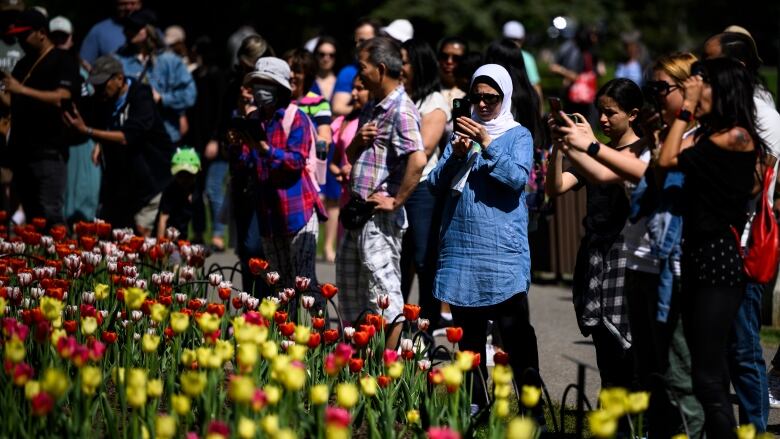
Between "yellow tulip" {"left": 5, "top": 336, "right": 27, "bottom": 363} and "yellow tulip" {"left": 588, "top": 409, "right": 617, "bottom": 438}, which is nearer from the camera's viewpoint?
"yellow tulip" {"left": 588, "top": 409, "right": 617, "bottom": 438}

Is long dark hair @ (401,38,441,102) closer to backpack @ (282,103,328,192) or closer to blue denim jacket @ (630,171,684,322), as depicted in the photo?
backpack @ (282,103,328,192)

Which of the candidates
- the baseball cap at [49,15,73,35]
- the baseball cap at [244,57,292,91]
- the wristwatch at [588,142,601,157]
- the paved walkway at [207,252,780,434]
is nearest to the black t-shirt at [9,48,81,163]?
the paved walkway at [207,252,780,434]

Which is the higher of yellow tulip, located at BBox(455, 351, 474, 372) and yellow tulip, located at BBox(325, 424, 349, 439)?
yellow tulip, located at BBox(455, 351, 474, 372)

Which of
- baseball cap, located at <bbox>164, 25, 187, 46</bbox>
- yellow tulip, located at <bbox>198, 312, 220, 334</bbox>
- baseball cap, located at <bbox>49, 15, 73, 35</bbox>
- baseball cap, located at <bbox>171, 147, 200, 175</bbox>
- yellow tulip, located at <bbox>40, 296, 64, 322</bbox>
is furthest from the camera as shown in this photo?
baseball cap, located at <bbox>164, 25, 187, 46</bbox>

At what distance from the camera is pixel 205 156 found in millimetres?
12094

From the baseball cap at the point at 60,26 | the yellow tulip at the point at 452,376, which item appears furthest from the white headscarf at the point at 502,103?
the baseball cap at the point at 60,26

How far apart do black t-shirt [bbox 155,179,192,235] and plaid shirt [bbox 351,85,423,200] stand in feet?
8.82

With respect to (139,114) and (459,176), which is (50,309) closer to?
(459,176)

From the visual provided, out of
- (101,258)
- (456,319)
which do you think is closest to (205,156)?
(101,258)

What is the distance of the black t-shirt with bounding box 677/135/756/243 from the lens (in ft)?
15.0

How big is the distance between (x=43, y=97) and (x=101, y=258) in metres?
2.68

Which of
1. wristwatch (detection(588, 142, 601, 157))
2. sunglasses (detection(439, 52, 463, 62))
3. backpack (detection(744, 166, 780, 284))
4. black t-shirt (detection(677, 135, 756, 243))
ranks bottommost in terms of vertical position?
backpack (detection(744, 166, 780, 284))

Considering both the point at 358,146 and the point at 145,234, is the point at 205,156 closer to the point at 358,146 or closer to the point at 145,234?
the point at 145,234

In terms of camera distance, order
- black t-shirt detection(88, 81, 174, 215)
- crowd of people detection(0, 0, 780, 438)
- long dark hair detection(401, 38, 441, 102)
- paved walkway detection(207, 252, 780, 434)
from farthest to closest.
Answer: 1. black t-shirt detection(88, 81, 174, 215)
2. long dark hair detection(401, 38, 441, 102)
3. paved walkway detection(207, 252, 780, 434)
4. crowd of people detection(0, 0, 780, 438)
